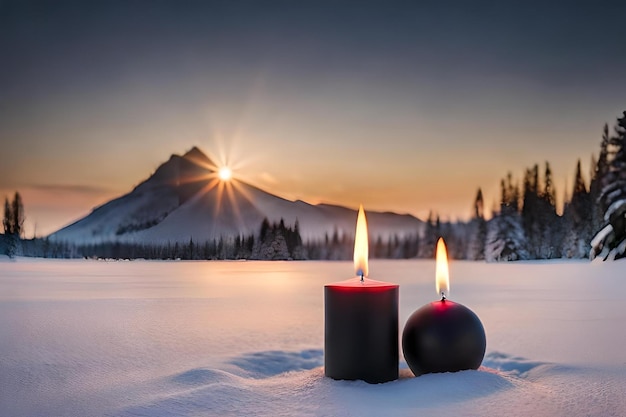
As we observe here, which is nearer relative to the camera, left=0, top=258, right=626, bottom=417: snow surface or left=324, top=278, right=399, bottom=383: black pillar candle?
left=0, top=258, right=626, bottom=417: snow surface

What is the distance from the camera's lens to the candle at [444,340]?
3.85 metres

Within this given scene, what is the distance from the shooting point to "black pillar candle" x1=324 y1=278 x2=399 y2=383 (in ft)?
12.3

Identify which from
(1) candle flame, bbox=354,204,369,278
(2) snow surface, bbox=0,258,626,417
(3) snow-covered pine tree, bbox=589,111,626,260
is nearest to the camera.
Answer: (2) snow surface, bbox=0,258,626,417

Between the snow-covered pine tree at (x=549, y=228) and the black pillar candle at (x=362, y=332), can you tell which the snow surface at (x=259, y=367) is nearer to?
the black pillar candle at (x=362, y=332)

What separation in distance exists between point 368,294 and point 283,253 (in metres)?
50.5

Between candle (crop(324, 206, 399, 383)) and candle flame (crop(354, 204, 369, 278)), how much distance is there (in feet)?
0.66

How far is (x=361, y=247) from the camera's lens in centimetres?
405

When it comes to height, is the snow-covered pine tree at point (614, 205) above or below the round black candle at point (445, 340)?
above

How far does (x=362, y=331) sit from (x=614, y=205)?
25.1 metres

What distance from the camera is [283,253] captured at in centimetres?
5397

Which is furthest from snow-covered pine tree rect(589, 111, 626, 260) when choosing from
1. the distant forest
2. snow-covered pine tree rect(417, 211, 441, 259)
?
snow-covered pine tree rect(417, 211, 441, 259)

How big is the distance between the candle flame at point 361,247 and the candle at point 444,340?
0.56 m

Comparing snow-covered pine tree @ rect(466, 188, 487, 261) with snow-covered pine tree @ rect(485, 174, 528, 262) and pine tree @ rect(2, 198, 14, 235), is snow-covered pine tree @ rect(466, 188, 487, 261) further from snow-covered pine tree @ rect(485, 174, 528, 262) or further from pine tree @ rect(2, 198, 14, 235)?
pine tree @ rect(2, 198, 14, 235)

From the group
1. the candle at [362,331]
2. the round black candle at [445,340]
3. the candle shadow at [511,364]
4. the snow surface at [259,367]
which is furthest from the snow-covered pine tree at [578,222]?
the candle at [362,331]
